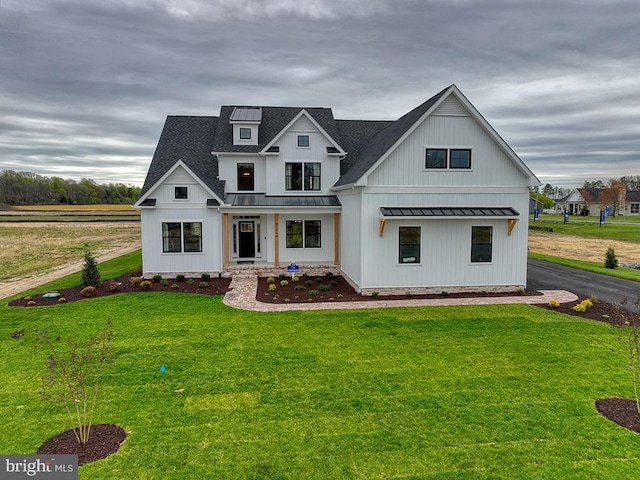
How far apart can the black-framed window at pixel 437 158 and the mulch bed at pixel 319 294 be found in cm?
503

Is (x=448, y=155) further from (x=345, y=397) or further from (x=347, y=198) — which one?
(x=345, y=397)

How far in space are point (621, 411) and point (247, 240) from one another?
56.6 ft

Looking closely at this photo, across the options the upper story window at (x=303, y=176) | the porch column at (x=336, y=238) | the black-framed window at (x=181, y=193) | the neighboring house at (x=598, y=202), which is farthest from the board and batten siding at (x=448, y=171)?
the neighboring house at (x=598, y=202)

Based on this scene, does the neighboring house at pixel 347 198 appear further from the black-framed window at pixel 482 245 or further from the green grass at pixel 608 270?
the green grass at pixel 608 270

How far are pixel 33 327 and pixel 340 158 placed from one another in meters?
14.9

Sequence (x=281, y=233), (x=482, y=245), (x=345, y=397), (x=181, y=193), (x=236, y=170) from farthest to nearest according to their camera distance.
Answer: (x=236, y=170), (x=281, y=233), (x=181, y=193), (x=482, y=245), (x=345, y=397)

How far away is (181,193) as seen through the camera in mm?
18734

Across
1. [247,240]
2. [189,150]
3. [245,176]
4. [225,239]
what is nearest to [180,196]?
[225,239]

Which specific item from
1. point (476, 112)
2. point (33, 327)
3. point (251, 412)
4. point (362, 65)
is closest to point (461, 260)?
point (476, 112)

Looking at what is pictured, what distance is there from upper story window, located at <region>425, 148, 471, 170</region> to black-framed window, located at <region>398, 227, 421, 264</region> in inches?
102

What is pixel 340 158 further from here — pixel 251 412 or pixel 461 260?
pixel 251 412

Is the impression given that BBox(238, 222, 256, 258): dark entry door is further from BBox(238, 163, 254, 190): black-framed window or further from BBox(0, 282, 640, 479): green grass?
BBox(0, 282, 640, 479): green grass

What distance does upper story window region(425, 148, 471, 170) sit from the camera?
1552cm

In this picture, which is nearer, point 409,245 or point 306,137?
point 409,245
